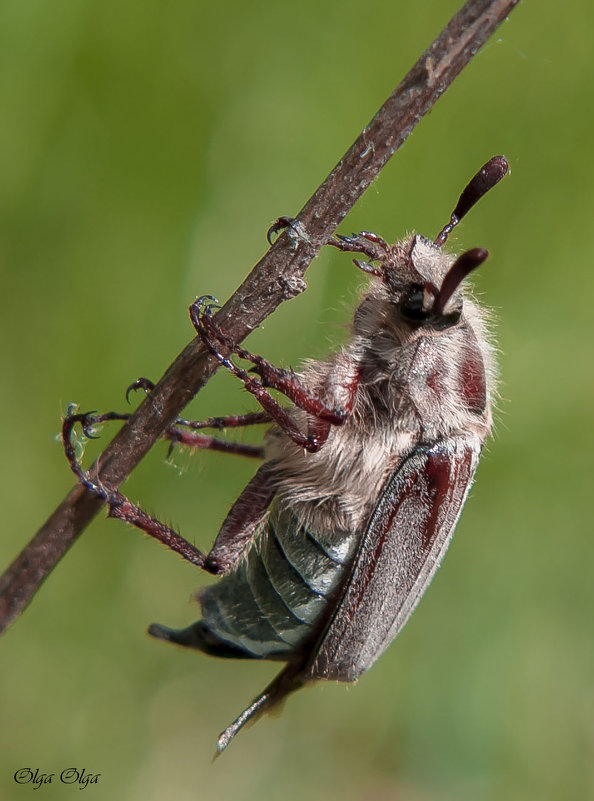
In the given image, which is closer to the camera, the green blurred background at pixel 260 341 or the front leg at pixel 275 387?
the front leg at pixel 275 387

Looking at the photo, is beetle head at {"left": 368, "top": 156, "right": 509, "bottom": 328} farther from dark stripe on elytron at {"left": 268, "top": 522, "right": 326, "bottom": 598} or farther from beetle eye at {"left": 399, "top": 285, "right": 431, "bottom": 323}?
dark stripe on elytron at {"left": 268, "top": 522, "right": 326, "bottom": 598}

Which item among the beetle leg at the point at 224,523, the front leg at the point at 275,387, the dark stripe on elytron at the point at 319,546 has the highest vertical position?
the front leg at the point at 275,387

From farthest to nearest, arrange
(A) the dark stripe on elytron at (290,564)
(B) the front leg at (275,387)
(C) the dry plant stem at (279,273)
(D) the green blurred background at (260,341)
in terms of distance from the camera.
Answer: (D) the green blurred background at (260,341) → (A) the dark stripe on elytron at (290,564) → (B) the front leg at (275,387) → (C) the dry plant stem at (279,273)

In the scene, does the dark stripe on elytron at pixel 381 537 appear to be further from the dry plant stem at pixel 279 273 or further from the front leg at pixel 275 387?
the dry plant stem at pixel 279 273

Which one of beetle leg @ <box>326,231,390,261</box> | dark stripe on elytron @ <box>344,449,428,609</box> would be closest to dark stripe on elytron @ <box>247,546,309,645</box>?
dark stripe on elytron @ <box>344,449,428,609</box>

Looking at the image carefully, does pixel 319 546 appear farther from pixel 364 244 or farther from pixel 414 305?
pixel 364 244

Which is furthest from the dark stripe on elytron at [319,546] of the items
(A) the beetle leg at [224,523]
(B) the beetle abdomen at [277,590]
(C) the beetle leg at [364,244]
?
(C) the beetle leg at [364,244]
